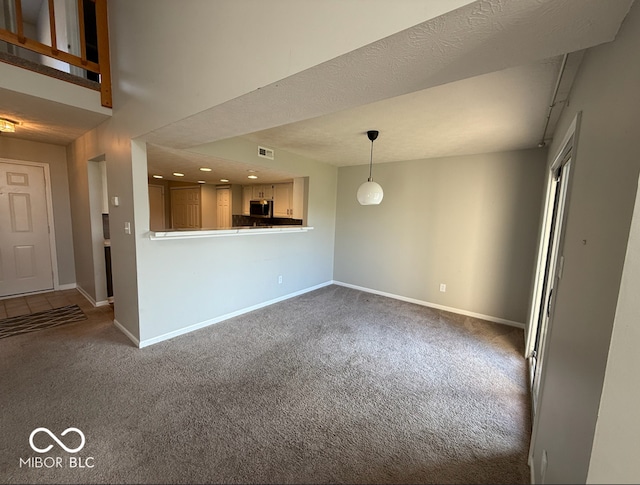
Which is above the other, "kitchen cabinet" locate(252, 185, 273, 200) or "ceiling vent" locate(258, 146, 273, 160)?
"ceiling vent" locate(258, 146, 273, 160)

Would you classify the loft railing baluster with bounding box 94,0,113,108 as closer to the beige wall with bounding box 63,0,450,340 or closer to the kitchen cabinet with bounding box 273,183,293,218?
the beige wall with bounding box 63,0,450,340

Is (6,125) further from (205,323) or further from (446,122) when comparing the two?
(446,122)

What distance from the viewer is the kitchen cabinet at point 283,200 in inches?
196

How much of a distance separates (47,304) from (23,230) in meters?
1.20

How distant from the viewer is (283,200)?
5109 millimetres

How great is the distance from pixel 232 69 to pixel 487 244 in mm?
3644

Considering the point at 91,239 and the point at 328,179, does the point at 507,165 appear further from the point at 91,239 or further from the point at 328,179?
the point at 91,239

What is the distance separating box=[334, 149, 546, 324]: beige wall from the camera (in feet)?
11.0

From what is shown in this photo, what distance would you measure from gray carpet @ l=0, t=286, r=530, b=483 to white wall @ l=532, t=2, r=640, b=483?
2.07 feet

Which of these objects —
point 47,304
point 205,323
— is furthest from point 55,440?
point 47,304

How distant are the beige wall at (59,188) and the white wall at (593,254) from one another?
595 centimetres

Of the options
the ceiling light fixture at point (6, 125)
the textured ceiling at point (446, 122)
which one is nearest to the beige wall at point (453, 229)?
the textured ceiling at point (446, 122)

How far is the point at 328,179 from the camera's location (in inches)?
185
